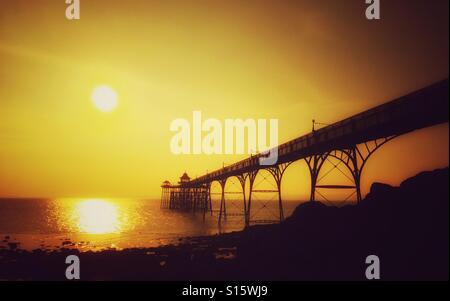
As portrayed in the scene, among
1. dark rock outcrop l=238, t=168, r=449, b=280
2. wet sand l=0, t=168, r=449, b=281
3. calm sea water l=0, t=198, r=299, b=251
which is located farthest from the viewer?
calm sea water l=0, t=198, r=299, b=251

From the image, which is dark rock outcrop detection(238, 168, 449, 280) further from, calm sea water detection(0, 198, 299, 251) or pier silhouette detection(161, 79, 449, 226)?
calm sea water detection(0, 198, 299, 251)

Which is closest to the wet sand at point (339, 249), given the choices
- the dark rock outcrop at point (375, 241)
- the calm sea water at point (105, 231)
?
the dark rock outcrop at point (375, 241)

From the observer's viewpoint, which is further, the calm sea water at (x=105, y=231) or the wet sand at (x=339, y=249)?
the calm sea water at (x=105, y=231)

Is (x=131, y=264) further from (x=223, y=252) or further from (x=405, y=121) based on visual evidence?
(x=405, y=121)

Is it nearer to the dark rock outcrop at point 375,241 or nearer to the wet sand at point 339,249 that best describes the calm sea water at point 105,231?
the wet sand at point 339,249

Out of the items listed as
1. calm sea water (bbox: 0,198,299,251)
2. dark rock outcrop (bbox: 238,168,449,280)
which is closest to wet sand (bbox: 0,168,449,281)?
dark rock outcrop (bbox: 238,168,449,280)

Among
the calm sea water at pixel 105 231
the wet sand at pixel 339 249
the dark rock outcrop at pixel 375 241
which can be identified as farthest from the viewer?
the calm sea water at pixel 105 231

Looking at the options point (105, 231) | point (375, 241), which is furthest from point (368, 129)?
point (105, 231)

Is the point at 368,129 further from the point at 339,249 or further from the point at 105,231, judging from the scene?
the point at 105,231

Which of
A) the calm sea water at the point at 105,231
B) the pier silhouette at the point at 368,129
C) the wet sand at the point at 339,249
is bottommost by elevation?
the calm sea water at the point at 105,231

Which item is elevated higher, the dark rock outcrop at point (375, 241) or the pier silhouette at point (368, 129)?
the pier silhouette at point (368, 129)

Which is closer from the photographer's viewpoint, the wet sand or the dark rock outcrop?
the dark rock outcrop

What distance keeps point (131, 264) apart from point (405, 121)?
1479cm
